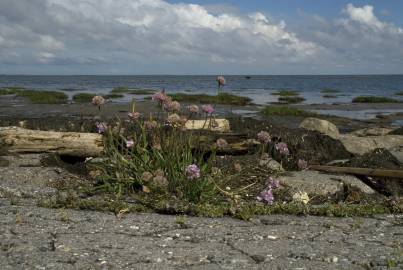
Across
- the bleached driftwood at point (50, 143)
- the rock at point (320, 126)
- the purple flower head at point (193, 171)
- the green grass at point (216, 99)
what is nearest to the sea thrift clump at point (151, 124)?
the purple flower head at point (193, 171)

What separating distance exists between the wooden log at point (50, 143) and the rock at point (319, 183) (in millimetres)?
3693

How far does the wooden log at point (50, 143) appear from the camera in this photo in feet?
34.4

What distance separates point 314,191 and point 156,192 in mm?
2909

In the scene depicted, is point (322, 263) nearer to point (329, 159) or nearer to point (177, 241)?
point (177, 241)

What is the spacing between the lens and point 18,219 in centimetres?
598

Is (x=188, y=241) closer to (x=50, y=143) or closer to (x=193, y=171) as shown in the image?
(x=193, y=171)

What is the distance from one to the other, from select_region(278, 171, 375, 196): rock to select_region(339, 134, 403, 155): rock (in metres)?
3.46

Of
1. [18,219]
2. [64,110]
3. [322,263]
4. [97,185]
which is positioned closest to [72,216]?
[18,219]

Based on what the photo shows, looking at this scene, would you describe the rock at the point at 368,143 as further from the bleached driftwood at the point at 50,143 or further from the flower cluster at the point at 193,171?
the flower cluster at the point at 193,171

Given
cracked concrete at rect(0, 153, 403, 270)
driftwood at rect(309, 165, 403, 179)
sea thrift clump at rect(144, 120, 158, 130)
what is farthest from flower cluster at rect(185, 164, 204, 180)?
driftwood at rect(309, 165, 403, 179)

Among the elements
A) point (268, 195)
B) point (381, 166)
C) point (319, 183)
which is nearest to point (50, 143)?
point (268, 195)

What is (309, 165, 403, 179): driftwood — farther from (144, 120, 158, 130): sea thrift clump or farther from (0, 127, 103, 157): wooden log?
(0, 127, 103, 157): wooden log

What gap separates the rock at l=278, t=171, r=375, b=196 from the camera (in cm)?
921

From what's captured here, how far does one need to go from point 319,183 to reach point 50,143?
5130 mm
